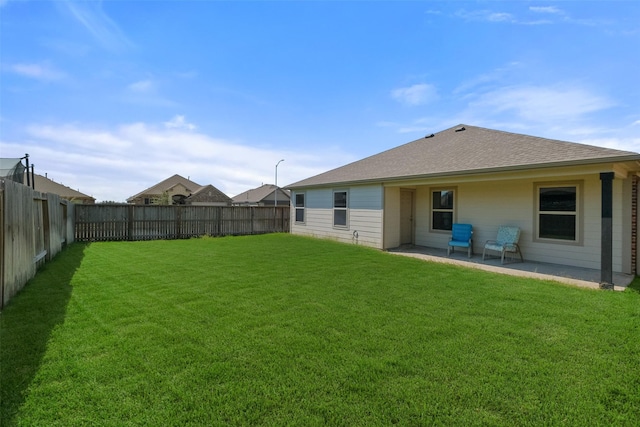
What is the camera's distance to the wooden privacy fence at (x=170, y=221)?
12.5 m

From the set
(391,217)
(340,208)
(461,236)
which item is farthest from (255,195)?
(461,236)

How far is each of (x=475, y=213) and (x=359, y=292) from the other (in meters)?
6.23

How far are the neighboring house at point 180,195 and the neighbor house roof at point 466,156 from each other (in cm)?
2479

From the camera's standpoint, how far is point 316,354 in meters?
2.94

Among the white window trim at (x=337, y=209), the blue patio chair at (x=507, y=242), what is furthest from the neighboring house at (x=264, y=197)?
the blue patio chair at (x=507, y=242)

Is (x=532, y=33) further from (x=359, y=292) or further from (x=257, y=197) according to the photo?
(x=257, y=197)

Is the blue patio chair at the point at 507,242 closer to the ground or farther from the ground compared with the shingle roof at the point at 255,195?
closer to the ground

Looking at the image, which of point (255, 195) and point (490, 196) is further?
point (255, 195)

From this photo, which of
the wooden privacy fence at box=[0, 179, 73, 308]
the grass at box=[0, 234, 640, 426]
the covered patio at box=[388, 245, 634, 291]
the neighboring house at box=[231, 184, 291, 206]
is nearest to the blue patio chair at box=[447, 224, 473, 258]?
the covered patio at box=[388, 245, 634, 291]

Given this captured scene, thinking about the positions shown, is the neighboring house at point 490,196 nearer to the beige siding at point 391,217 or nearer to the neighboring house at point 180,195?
the beige siding at point 391,217

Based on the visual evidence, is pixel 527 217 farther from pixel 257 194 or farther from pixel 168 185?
pixel 168 185

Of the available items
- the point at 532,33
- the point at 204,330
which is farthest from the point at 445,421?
the point at 532,33

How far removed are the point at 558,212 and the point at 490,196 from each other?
176 centimetres

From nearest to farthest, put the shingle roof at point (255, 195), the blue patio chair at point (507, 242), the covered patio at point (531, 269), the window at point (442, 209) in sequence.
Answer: the covered patio at point (531, 269)
the blue patio chair at point (507, 242)
the window at point (442, 209)
the shingle roof at point (255, 195)
